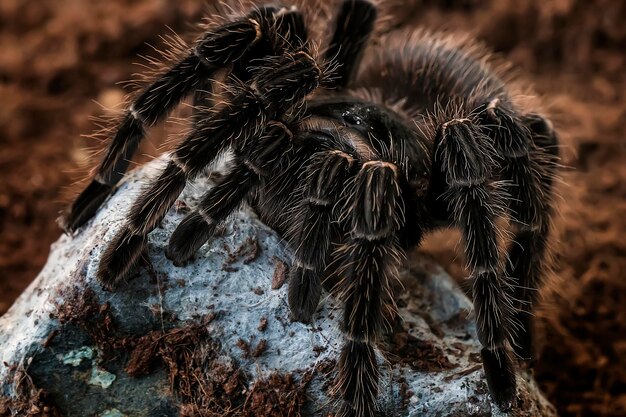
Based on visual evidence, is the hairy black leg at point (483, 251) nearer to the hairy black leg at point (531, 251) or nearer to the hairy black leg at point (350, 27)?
the hairy black leg at point (531, 251)

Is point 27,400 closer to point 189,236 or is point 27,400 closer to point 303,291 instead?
point 189,236

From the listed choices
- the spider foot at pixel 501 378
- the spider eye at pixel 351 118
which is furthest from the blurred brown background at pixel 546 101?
the spider eye at pixel 351 118

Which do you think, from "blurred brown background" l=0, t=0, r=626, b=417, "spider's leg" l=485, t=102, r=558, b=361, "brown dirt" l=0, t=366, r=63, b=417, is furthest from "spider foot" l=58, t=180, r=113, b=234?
"spider's leg" l=485, t=102, r=558, b=361

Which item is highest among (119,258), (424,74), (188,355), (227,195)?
(424,74)

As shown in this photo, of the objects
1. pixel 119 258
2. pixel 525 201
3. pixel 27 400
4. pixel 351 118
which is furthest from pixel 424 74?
pixel 27 400

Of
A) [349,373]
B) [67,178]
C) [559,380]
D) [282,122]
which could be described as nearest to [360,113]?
[282,122]

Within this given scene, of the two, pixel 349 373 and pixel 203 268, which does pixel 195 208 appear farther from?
pixel 349 373
